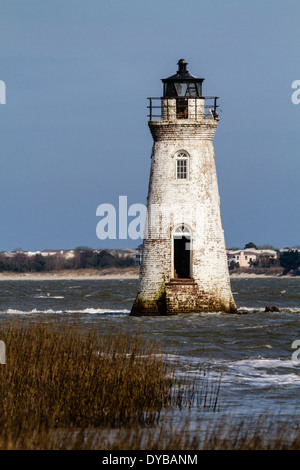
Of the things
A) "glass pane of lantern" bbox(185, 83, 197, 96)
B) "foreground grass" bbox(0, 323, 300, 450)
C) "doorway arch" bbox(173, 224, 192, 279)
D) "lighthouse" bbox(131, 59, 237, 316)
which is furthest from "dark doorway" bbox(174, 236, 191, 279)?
"foreground grass" bbox(0, 323, 300, 450)

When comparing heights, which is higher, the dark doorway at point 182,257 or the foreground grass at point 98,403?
the dark doorway at point 182,257

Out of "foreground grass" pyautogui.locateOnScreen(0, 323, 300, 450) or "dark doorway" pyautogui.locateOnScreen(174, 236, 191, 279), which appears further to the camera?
"dark doorway" pyautogui.locateOnScreen(174, 236, 191, 279)

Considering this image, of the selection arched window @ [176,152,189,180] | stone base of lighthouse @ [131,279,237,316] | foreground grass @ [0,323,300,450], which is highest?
arched window @ [176,152,189,180]

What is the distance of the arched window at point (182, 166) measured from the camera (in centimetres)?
2911

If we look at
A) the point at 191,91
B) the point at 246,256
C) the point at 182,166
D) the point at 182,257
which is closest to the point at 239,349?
the point at 182,166

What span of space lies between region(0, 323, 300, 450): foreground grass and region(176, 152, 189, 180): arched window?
15.1 m

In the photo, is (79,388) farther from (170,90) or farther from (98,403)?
(170,90)

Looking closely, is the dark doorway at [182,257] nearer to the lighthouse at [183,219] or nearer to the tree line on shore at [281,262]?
the lighthouse at [183,219]

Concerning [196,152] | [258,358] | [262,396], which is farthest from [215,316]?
[262,396]

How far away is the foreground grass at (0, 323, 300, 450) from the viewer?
9.59 meters

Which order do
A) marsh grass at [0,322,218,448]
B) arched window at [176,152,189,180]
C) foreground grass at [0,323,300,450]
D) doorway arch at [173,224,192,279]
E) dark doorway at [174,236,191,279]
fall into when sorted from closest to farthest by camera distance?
foreground grass at [0,323,300,450] < marsh grass at [0,322,218,448] < arched window at [176,152,189,180] < doorway arch at [173,224,192,279] < dark doorway at [174,236,191,279]

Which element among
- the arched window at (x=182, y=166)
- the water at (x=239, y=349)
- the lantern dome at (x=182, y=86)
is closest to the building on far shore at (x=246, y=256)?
the water at (x=239, y=349)

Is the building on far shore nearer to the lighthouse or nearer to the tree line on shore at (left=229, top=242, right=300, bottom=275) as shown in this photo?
the tree line on shore at (left=229, top=242, right=300, bottom=275)

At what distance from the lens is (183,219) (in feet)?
94.9
